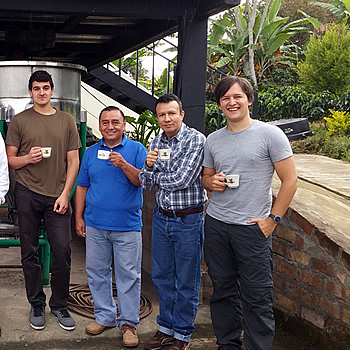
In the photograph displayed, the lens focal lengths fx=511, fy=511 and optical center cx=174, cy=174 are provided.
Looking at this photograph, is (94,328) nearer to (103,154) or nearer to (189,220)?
(189,220)

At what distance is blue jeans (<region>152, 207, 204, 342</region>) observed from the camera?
11.8 ft

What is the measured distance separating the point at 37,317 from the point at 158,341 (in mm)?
1046

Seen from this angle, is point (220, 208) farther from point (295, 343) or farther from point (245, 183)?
point (295, 343)

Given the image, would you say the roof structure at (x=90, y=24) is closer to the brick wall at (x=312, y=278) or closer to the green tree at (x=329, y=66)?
the brick wall at (x=312, y=278)

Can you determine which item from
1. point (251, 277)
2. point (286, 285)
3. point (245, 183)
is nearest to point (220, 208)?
point (245, 183)

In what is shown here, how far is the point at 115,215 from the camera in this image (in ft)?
12.7

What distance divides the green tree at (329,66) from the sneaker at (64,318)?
508 inches

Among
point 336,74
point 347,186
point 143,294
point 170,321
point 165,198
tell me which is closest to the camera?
point 165,198

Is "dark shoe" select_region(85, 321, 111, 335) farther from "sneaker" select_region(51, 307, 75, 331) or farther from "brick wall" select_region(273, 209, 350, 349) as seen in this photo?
"brick wall" select_region(273, 209, 350, 349)

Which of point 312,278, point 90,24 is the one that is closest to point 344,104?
point 90,24

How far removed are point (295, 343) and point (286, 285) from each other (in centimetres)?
48

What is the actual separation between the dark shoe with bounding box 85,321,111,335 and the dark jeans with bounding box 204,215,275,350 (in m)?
1.06

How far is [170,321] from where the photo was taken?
12.6ft

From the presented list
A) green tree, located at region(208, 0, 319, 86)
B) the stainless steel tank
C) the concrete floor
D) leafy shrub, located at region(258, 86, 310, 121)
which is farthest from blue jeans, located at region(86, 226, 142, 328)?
green tree, located at region(208, 0, 319, 86)
